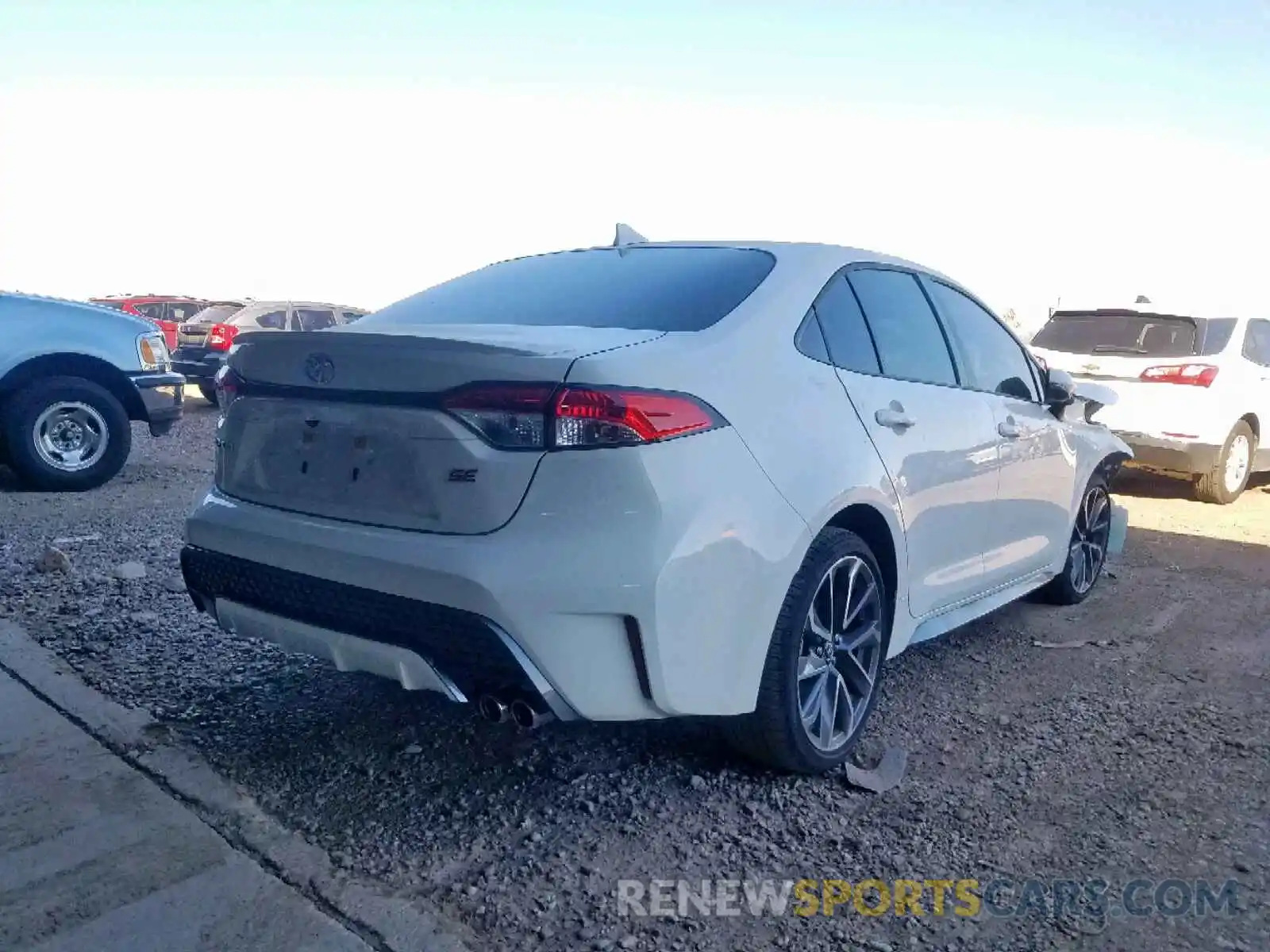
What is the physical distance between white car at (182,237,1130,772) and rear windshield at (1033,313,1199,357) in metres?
5.66

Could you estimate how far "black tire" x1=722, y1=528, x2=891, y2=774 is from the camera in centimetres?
297

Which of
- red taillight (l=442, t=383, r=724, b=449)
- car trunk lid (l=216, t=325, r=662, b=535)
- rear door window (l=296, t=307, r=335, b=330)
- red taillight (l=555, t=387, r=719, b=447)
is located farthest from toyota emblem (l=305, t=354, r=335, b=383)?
rear door window (l=296, t=307, r=335, b=330)

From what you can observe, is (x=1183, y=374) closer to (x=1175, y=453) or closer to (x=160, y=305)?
(x=1175, y=453)

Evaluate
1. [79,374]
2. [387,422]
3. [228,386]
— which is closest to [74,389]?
[79,374]

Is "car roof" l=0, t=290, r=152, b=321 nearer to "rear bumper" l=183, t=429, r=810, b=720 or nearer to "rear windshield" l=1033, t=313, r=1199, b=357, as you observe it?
"rear bumper" l=183, t=429, r=810, b=720

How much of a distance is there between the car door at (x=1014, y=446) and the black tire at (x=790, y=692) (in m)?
1.25

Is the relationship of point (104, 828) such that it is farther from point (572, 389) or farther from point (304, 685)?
point (572, 389)

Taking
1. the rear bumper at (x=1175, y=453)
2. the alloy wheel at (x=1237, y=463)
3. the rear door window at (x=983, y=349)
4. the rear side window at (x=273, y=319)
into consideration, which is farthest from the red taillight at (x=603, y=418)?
the rear side window at (x=273, y=319)

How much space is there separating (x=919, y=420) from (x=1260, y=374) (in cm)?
671

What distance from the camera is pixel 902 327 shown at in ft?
12.6

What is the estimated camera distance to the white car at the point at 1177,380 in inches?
331

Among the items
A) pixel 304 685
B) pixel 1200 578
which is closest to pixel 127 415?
pixel 304 685

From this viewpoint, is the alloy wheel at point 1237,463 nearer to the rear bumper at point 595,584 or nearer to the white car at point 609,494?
the white car at point 609,494

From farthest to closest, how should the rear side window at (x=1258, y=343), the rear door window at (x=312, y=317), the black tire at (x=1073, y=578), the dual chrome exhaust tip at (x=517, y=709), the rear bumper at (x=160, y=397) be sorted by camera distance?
1. the rear door window at (x=312, y=317)
2. the rear side window at (x=1258, y=343)
3. the rear bumper at (x=160, y=397)
4. the black tire at (x=1073, y=578)
5. the dual chrome exhaust tip at (x=517, y=709)
